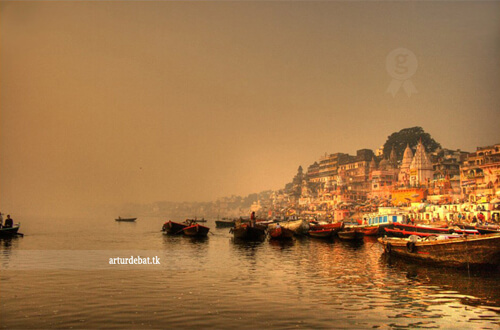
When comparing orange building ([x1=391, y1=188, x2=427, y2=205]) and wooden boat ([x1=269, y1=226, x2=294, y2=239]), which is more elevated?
orange building ([x1=391, y1=188, x2=427, y2=205])

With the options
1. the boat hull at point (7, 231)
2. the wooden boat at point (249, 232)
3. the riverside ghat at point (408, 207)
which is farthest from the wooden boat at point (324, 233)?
the boat hull at point (7, 231)

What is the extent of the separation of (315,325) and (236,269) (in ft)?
42.8

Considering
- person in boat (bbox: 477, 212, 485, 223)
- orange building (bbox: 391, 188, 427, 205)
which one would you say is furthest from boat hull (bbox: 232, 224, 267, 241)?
orange building (bbox: 391, 188, 427, 205)

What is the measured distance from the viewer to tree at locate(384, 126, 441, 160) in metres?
151

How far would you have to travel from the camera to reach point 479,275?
72.6ft

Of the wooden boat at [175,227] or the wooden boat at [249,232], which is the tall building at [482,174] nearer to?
the wooden boat at [249,232]

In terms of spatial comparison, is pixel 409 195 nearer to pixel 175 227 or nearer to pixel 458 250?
pixel 175 227

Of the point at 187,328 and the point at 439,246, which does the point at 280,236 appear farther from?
the point at 187,328

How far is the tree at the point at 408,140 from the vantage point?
151125 mm

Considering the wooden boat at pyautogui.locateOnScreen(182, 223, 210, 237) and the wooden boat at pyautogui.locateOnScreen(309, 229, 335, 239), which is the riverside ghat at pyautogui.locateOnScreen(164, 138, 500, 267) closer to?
the wooden boat at pyautogui.locateOnScreen(309, 229, 335, 239)

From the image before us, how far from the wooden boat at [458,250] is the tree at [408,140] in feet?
439

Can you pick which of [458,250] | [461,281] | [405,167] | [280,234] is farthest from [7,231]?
[405,167]

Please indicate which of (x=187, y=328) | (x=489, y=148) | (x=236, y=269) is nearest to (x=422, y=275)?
(x=236, y=269)

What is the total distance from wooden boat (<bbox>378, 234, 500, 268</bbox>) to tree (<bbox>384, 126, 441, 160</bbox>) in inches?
5262
